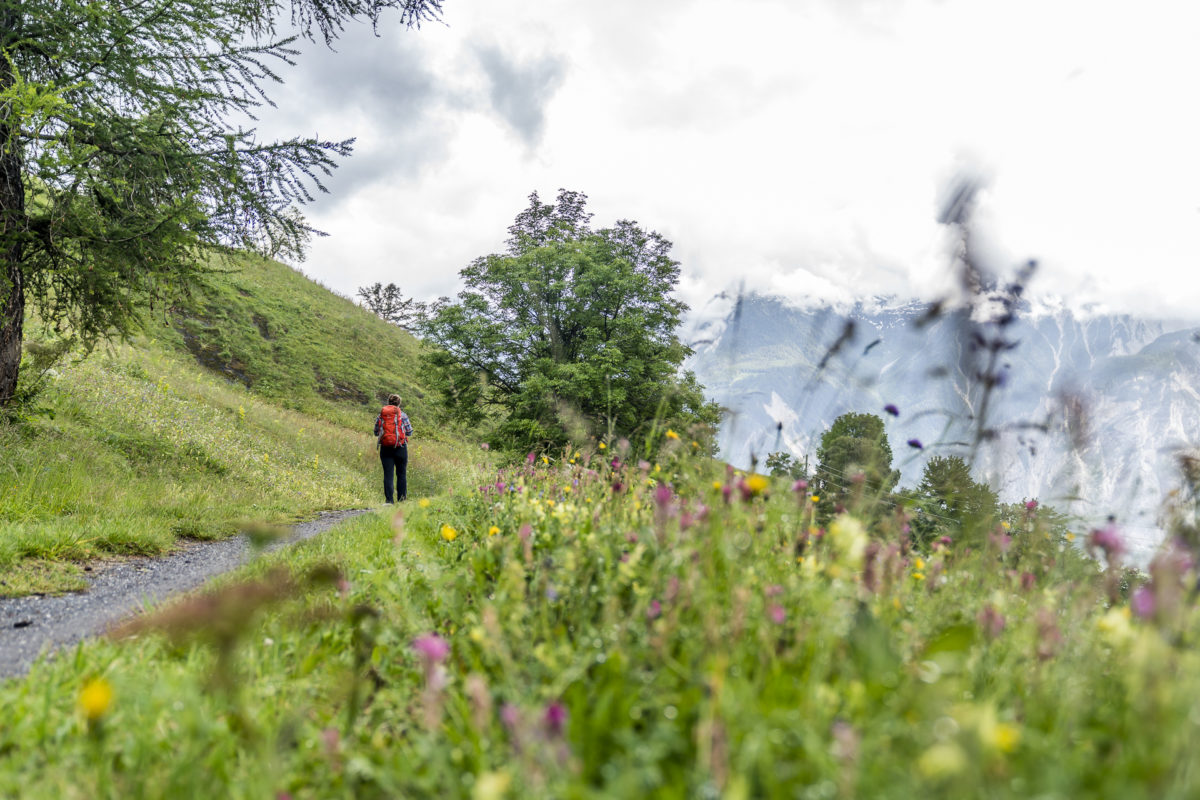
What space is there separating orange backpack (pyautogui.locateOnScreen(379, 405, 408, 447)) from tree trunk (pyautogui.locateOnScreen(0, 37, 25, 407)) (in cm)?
563

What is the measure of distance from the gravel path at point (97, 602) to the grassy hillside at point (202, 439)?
0.28 meters

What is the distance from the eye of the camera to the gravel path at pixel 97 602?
3.65m

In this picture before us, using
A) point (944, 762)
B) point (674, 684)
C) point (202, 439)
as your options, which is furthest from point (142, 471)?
point (944, 762)

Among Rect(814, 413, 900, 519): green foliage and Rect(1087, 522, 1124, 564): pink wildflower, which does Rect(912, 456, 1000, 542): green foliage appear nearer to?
Rect(814, 413, 900, 519): green foliage

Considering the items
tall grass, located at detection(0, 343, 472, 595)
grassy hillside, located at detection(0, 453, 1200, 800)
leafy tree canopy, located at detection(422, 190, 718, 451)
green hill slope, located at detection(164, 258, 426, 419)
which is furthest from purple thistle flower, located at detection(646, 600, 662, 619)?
green hill slope, located at detection(164, 258, 426, 419)

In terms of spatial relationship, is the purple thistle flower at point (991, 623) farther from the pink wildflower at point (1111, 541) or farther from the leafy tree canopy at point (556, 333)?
the leafy tree canopy at point (556, 333)

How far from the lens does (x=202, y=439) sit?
1204 cm

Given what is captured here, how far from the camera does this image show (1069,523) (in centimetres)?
326

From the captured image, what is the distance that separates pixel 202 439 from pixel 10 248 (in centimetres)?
560

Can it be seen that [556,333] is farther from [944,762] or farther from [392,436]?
[944,762]

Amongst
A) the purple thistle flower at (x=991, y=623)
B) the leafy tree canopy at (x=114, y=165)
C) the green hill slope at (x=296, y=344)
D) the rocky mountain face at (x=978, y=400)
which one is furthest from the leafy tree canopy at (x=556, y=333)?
the purple thistle flower at (x=991, y=623)

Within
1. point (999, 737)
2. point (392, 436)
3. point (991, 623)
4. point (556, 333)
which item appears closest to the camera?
point (999, 737)

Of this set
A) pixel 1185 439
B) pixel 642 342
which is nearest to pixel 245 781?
pixel 1185 439

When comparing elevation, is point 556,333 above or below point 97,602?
above
